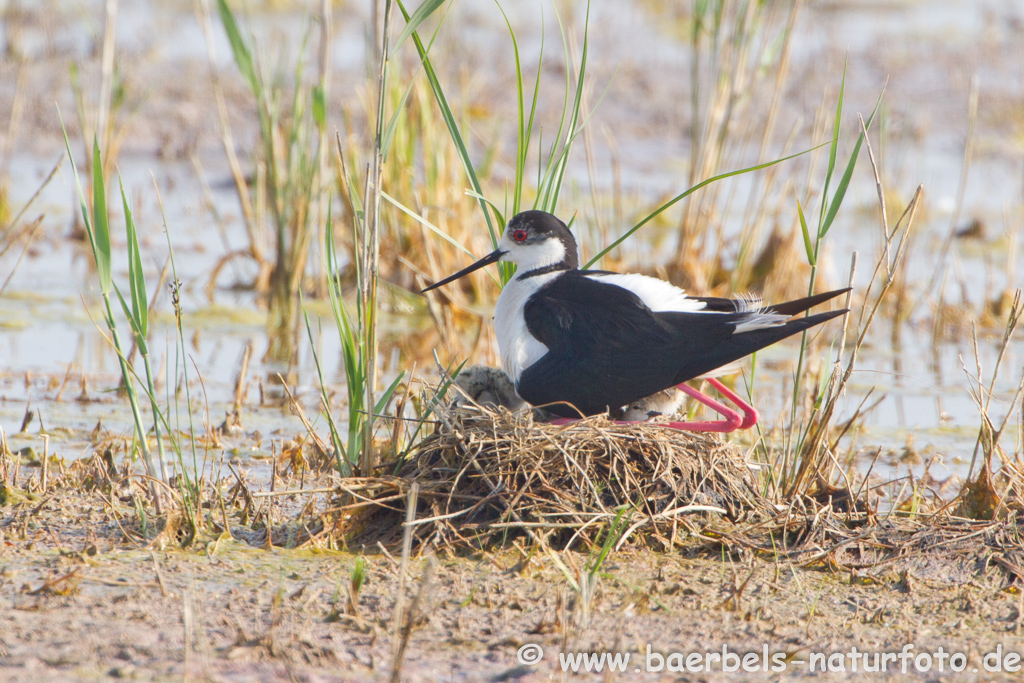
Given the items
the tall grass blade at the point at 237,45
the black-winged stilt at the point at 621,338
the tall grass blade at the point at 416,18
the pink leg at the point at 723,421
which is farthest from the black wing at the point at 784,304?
the tall grass blade at the point at 237,45

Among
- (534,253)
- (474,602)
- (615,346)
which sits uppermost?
(534,253)

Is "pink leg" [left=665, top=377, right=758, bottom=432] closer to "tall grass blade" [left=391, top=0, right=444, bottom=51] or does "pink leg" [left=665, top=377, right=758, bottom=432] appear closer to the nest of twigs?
the nest of twigs

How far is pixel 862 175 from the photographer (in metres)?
10.0

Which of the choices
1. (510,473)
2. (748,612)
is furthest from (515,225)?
(748,612)

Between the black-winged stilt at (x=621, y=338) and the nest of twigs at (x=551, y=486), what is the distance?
0.56 feet

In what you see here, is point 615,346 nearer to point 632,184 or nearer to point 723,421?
point 723,421

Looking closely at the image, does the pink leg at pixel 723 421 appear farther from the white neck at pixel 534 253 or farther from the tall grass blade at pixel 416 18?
the tall grass blade at pixel 416 18

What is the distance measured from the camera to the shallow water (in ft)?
17.5

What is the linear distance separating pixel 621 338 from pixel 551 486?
0.58m

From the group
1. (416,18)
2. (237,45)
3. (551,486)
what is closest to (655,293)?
(551,486)

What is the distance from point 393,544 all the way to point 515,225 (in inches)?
48.6

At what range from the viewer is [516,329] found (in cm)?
383

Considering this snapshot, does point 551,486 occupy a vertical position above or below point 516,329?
below

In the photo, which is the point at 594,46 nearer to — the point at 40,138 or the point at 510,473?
the point at 40,138
